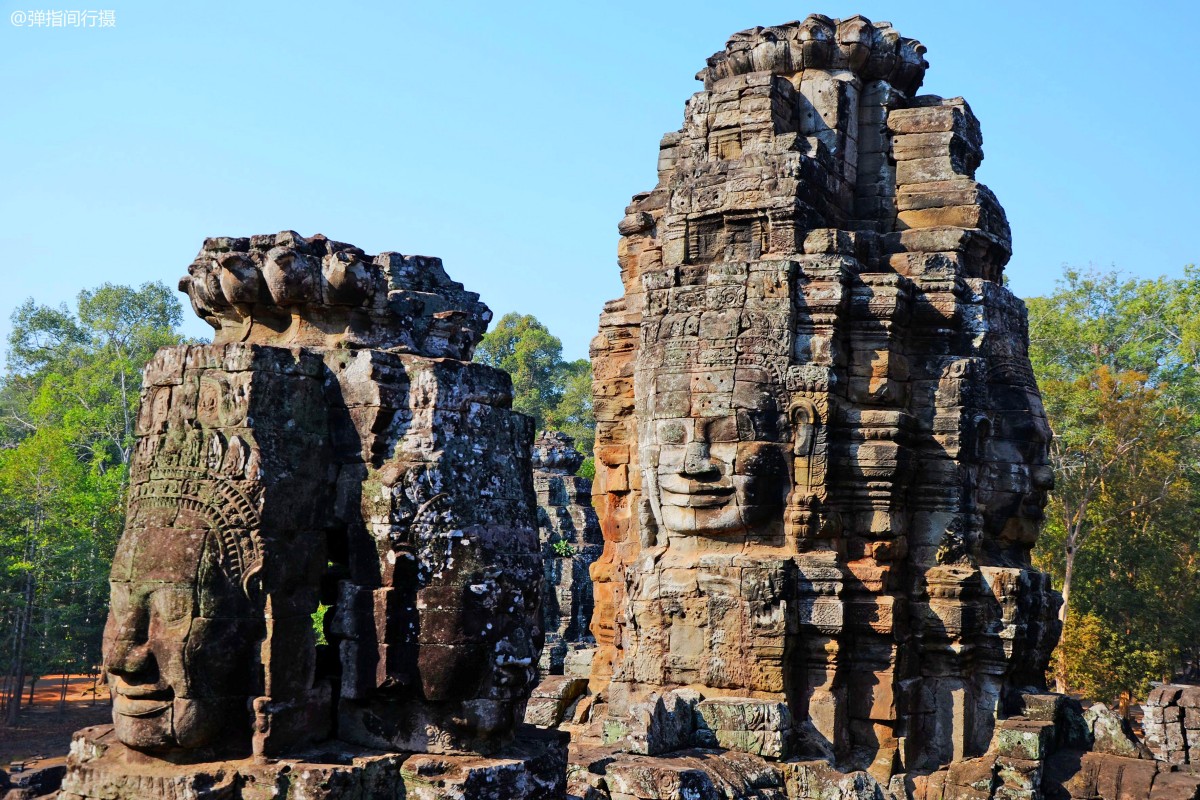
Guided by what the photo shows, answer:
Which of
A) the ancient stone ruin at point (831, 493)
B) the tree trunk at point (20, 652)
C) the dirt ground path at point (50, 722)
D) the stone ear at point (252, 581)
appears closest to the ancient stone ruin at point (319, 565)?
the stone ear at point (252, 581)

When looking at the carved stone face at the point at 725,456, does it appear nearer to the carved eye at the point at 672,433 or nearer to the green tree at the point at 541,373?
the carved eye at the point at 672,433

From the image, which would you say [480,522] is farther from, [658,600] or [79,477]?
[79,477]

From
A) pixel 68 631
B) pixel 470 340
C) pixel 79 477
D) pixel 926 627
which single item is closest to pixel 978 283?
pixel 926 627

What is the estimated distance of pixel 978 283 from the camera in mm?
13273

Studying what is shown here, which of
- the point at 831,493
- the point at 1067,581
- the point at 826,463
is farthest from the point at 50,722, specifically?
the point at 1067,581

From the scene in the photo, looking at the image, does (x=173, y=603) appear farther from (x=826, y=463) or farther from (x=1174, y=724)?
(x=1174, y=724)

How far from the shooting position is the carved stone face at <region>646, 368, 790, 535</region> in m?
12.0

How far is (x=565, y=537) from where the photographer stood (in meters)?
25.2

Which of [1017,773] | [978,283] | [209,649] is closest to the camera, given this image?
[209,649]

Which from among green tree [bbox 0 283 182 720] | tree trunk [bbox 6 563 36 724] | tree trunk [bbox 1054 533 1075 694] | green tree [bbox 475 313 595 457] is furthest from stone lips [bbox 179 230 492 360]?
green tree [bbox 475 313 595 457]

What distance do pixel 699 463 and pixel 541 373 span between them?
140ft

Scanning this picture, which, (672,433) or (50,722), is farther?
(50,722)

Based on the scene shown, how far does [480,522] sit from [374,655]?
2.55ft

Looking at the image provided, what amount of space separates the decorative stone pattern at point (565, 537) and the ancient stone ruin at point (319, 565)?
1800 centimetres
